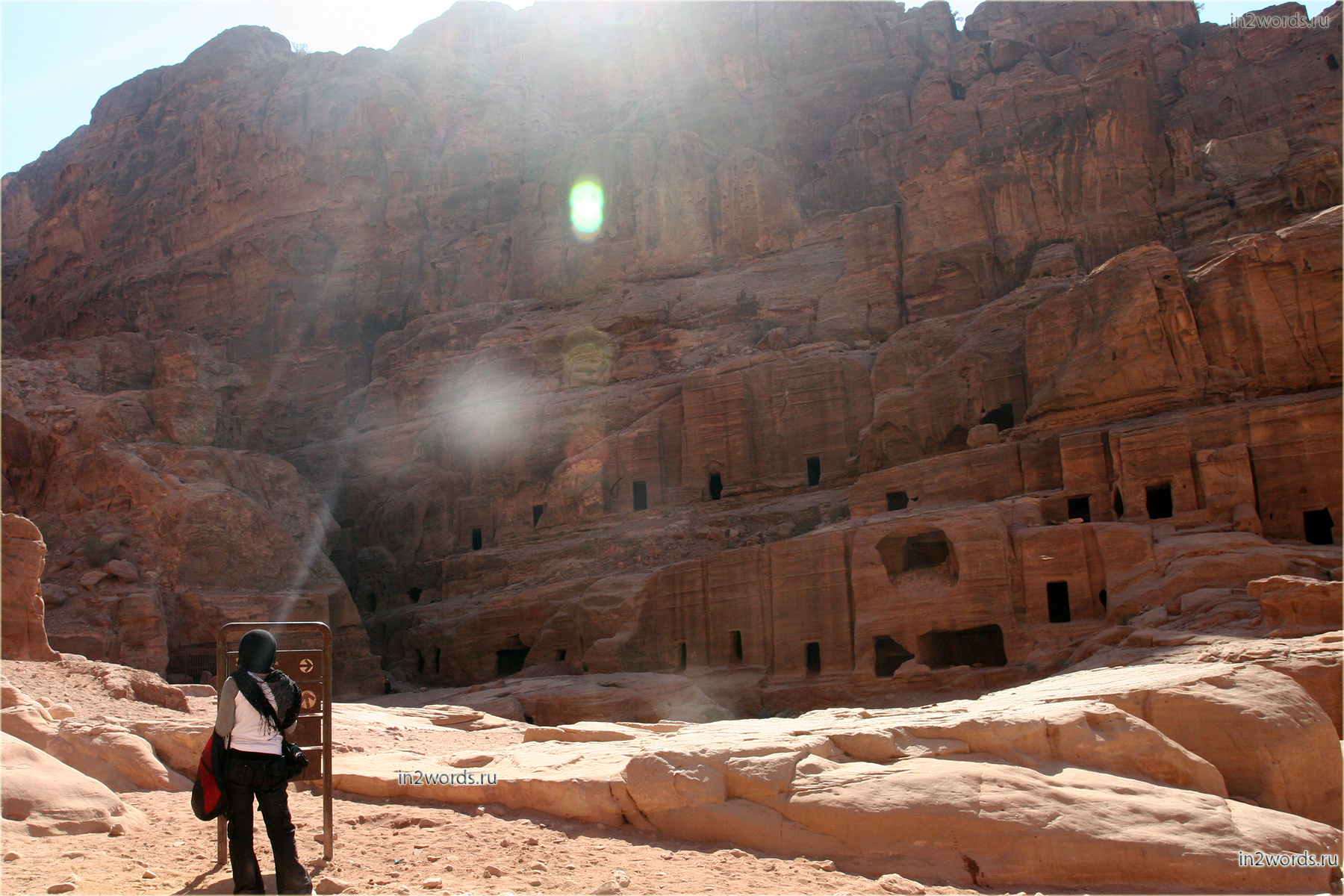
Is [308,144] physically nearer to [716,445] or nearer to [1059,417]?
[716,445]

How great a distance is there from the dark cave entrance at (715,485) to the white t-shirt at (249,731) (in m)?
37.5

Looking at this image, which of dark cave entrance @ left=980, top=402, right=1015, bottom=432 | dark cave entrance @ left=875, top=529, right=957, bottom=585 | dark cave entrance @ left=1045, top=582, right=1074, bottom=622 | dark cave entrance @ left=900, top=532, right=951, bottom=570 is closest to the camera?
dark cave entrance @ left=1045, top=582, right=1074, bottom=622

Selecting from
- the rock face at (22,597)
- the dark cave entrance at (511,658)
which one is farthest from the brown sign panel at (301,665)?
the dark cave entrance at (511,658)

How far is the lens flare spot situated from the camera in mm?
67938

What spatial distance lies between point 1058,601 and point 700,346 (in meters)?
28.7

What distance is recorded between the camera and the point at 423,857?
9938 millimetres

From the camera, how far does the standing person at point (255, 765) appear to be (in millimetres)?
8086

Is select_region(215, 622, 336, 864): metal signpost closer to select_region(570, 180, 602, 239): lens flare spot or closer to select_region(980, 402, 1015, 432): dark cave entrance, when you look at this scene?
select_region(980, 402, 1015, 432): dark cave entrance

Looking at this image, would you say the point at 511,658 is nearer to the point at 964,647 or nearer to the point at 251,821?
the point at 964,647

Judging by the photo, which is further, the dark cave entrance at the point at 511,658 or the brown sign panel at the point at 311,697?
the dark cave entrance at the point at 511,658

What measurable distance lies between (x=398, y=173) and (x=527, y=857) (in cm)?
7296

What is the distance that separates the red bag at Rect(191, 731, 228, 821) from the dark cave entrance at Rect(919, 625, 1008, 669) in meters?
23.4

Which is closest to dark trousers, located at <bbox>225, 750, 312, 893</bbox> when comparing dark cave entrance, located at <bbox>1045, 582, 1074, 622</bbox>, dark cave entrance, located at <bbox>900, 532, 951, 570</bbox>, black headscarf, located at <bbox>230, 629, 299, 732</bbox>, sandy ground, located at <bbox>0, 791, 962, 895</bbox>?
black headscarf, located at <bbox>230, 629, 299, 732</bbox>

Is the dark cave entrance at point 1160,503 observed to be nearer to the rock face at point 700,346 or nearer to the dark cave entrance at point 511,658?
the rock face at point 700,346
